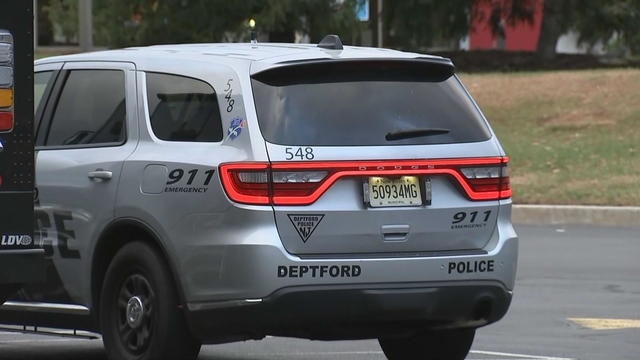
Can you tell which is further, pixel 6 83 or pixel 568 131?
pixel 568 131

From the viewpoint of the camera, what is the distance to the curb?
18.6 metres

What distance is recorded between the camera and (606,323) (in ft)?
35.4

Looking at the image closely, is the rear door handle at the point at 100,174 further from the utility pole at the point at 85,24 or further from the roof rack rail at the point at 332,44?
the utility pole at the point at 85,24

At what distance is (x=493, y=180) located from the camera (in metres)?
8.03

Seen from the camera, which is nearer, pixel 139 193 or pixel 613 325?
pixel 139 193

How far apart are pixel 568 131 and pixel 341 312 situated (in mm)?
17772

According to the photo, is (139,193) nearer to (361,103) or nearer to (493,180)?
(361,103)

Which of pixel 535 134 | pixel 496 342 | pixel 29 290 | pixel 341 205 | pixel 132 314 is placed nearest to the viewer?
pixel 341 205

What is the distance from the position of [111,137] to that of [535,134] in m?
17.2

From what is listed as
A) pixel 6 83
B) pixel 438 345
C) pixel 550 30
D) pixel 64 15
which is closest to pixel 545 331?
pixel 438 345

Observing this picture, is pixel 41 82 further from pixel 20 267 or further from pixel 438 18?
pixel 438 18

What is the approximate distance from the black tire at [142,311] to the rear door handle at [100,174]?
39cm

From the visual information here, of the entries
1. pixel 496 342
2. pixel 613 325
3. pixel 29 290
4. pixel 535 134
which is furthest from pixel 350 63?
pixel 535 134

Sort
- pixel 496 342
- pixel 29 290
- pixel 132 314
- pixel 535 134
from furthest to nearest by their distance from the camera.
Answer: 1. pixel 535 134
2. pixel 496 342
3. pixel 29 290
4. pixel 132 314
